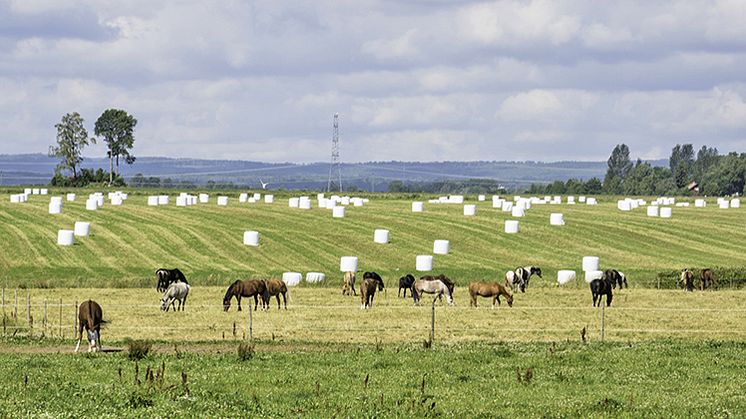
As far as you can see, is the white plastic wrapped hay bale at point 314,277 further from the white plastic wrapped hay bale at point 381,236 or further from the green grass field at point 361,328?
the white plastic wrapped hay bale at point 381,236

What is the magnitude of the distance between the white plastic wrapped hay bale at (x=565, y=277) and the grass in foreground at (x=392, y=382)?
2509 cm

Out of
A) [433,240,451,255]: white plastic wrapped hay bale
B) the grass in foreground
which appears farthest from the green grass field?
[433,240,451,255]: white plastic wrapped hay bale

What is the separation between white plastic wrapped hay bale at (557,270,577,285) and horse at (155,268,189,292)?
19500 mm

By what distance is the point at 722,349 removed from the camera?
3525cm

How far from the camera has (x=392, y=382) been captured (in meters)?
28.4

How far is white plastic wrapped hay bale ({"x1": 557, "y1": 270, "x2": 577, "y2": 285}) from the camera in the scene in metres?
61.5

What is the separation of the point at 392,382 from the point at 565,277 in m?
34.6

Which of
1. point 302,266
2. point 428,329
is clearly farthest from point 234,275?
point 428,329

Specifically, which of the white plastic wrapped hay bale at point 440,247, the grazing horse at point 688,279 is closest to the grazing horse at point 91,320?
the grazing horse at point 688,279

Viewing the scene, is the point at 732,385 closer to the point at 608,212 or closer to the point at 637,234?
the point at 637,234

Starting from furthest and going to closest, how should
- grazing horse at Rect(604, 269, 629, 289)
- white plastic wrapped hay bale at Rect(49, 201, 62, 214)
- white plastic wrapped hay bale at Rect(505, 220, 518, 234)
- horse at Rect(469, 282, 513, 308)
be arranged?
white plastic wrapped hay bale at Rect(49, 201, 62, 214), white plastic wrapped hay bale at Rect(505, 220, 518, 234), grazing horse at Rect(604, 269, 629, 289), horse at Rect(469, 282, 513, 308)

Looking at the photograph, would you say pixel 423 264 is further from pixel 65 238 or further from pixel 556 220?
pixel 556 220

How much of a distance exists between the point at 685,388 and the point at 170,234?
54523 millimetres

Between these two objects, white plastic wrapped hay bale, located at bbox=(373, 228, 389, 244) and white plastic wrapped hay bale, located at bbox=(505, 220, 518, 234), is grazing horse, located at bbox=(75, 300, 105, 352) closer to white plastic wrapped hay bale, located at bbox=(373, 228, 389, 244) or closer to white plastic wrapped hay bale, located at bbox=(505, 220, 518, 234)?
white plastic wrapped hay bale, located at bbox=(373, 228, 389, 244)
